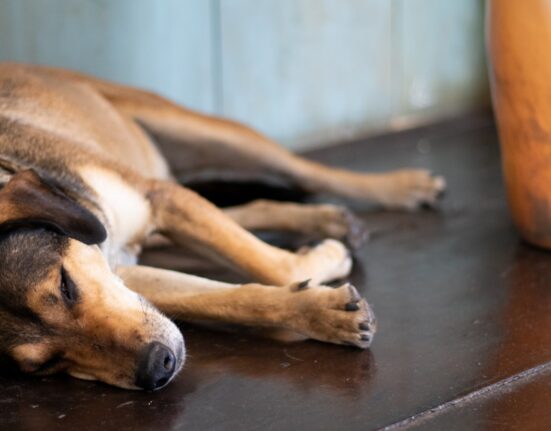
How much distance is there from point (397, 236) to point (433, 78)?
5.24ft

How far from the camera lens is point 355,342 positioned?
3018mm

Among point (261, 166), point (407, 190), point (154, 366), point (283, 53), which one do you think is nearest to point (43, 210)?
point (154, 366)

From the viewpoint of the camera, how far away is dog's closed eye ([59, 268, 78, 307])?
9.21 feet

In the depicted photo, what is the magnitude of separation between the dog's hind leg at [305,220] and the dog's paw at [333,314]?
29.6 inches

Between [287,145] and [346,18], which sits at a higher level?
[346,18]

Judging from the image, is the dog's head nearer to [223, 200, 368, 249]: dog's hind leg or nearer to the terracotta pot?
[223, 200, 368, 249]: dog's hind leg

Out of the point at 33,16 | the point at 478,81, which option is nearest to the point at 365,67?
the point at 478,81

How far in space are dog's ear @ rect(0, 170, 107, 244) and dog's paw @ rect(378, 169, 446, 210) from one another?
1485mm

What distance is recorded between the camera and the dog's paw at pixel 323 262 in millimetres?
3332

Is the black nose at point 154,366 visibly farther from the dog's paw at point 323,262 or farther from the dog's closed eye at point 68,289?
the dog's paw at point 323,262

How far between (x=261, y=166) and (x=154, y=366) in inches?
60.9

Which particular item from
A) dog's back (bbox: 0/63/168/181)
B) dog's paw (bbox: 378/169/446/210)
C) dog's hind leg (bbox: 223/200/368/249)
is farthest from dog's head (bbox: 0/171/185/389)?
dog's paw (bbox: 378/169/446/210)

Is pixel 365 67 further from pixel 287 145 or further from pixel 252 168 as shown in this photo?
pixel 252 168

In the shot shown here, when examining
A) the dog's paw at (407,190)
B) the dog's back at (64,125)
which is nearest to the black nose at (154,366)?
the dog's back at (64,125)
